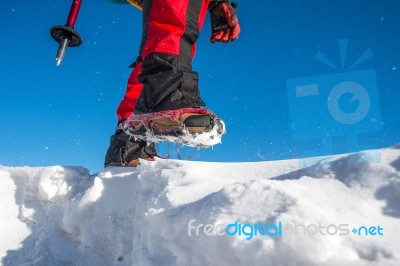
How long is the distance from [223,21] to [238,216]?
6.68ft

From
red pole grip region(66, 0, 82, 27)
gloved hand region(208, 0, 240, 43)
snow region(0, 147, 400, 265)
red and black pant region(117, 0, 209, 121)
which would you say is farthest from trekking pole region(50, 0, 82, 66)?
gloved hand region(208, 0, 240, 43)

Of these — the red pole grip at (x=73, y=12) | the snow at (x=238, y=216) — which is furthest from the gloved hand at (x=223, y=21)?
the snow at (x=238, y=216)

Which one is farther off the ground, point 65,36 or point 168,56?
point 65,36

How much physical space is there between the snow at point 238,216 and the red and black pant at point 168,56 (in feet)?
1.19

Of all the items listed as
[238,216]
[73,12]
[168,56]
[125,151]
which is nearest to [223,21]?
[168,56]

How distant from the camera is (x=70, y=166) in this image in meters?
2.17

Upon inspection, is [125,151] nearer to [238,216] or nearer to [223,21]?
[223,21]

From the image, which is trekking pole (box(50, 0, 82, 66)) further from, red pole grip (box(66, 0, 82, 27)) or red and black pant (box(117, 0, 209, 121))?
red and black pant (box(117, 0, 209, 121))

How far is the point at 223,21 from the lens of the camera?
2.50 meters

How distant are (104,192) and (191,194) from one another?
754 mm

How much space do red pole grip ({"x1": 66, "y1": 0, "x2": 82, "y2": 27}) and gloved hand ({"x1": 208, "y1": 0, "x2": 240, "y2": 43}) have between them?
978 mm

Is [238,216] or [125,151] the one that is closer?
[238,216]

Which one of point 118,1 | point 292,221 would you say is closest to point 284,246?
point 292,221

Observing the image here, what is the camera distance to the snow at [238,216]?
2.18 ft
